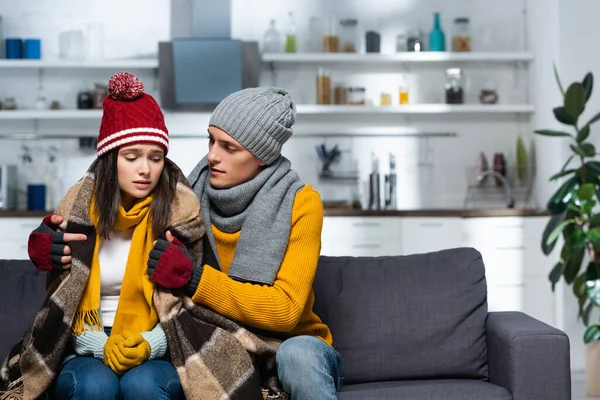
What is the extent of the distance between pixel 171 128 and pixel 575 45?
8.74ft

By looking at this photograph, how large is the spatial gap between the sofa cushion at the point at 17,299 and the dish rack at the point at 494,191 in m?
3.96

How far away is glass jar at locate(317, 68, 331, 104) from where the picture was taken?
6105 mm

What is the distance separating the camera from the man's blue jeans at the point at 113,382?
83.1 inches

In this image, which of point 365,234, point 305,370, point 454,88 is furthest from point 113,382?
point 454,88

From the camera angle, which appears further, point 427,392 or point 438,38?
point 438,38

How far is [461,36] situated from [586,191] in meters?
2.11

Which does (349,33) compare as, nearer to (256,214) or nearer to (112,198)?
(256,214)

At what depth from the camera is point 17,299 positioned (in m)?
2.75

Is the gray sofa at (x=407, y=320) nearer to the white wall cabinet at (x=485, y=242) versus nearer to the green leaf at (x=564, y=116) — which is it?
the green leaf at (x=564, y=116)

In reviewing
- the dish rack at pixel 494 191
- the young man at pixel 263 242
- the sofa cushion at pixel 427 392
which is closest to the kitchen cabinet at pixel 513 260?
the dish rack at pixel 494 191

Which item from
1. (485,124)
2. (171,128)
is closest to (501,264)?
(485,124)

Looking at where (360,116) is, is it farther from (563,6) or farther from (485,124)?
Answer: (563,6)

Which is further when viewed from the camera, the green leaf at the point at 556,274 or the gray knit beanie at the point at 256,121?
the green leaf at the point at 556,274

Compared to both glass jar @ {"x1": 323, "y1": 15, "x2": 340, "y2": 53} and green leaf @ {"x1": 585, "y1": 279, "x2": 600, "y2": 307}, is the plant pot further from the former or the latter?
glass jar @ {"x1": 323, "y1": 15, "x2": 340, "y2": 53}
